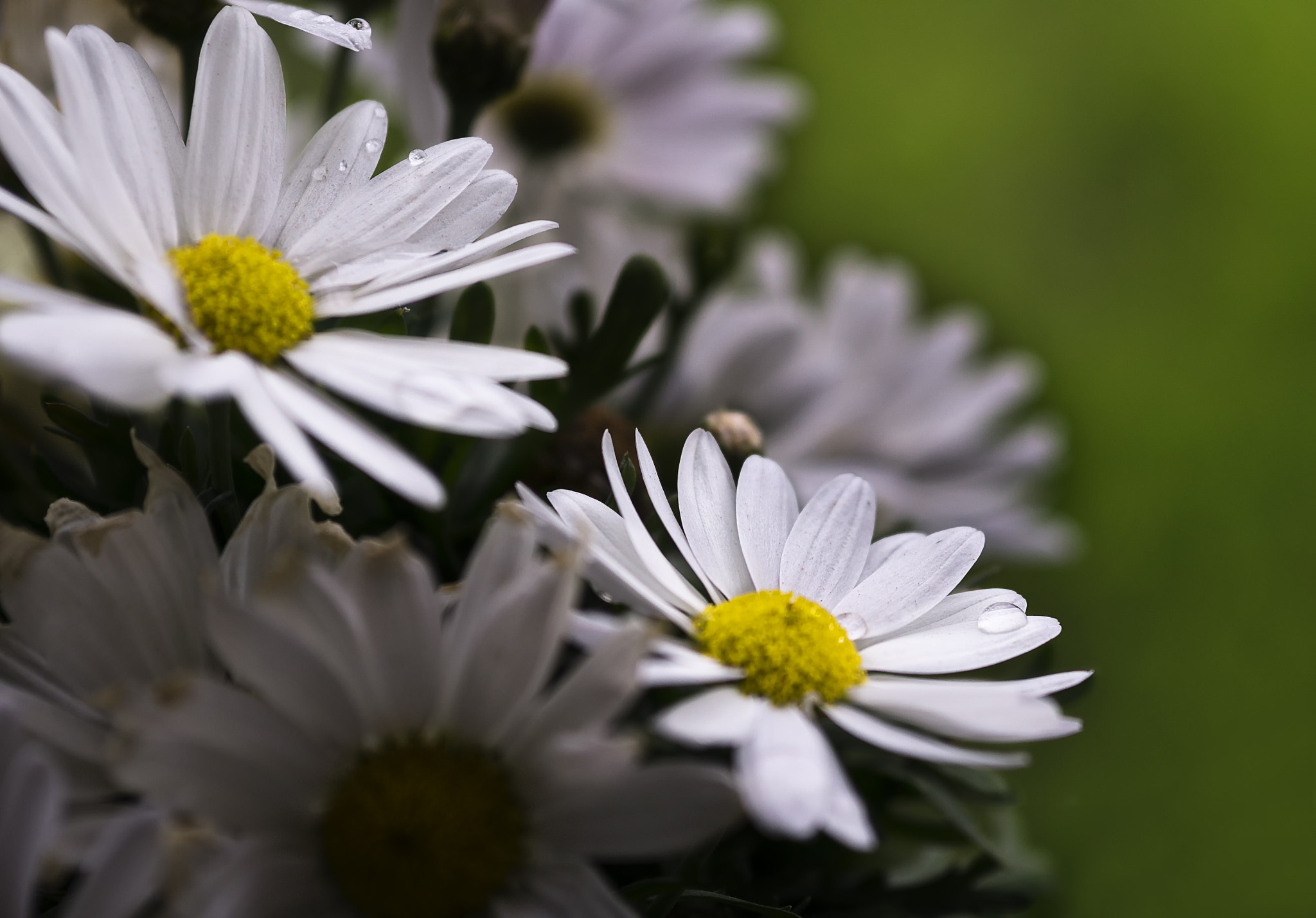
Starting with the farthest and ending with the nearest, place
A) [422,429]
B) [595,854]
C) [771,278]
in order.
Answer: [771,278], [422,429], [595,854]

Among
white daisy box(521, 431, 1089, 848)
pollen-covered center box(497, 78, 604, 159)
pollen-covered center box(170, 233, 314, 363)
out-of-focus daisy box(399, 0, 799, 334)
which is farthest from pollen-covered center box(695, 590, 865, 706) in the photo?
pollen-covered center box(497, 78, 604, 159)

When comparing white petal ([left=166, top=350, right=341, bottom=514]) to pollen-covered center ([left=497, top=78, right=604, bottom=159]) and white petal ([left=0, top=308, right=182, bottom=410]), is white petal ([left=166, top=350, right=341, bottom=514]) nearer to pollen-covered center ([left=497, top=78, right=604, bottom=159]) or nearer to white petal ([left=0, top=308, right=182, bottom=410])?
white petal ([left=0, top=308, right=182, bottom=410])

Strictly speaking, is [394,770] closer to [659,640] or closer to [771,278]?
[659,640]

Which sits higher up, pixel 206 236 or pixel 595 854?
pixel 206 236

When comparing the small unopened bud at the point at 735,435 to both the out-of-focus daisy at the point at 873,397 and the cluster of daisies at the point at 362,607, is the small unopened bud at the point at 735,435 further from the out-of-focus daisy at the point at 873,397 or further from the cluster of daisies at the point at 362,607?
the out-of-focus daisy at the point at 873,397

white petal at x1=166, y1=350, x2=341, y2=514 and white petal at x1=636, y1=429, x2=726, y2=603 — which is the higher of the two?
white petal at x1=636, y1=429, x2=726, y2=603

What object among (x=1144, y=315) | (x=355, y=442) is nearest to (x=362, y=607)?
(x=355, y=442)

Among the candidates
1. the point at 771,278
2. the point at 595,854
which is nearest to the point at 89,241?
the point at 595,854

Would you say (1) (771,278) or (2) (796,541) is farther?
(1) (771,278)
